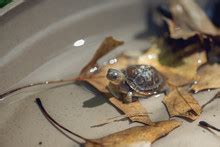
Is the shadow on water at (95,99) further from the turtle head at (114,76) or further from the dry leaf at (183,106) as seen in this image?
the dry leaf at (183,106)

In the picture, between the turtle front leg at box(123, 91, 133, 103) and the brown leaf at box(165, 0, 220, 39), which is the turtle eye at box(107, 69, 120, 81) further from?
the brown leaf at box(165, 0, 220, 39)

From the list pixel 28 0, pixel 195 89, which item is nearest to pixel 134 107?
pixel 195 89

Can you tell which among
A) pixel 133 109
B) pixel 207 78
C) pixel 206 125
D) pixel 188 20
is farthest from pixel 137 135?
pixel 188 20

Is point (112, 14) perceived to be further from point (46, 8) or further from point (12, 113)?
point (12, 113)

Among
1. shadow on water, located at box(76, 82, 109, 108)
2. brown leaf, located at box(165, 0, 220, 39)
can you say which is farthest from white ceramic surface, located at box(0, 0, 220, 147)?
brown leaf, located at box(165, 0, 220, 39)

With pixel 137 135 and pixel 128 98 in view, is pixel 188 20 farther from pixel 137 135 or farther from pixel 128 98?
pixel 137 135

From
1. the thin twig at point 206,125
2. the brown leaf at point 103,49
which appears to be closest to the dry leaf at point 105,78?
the brown leaf at point 103,49
